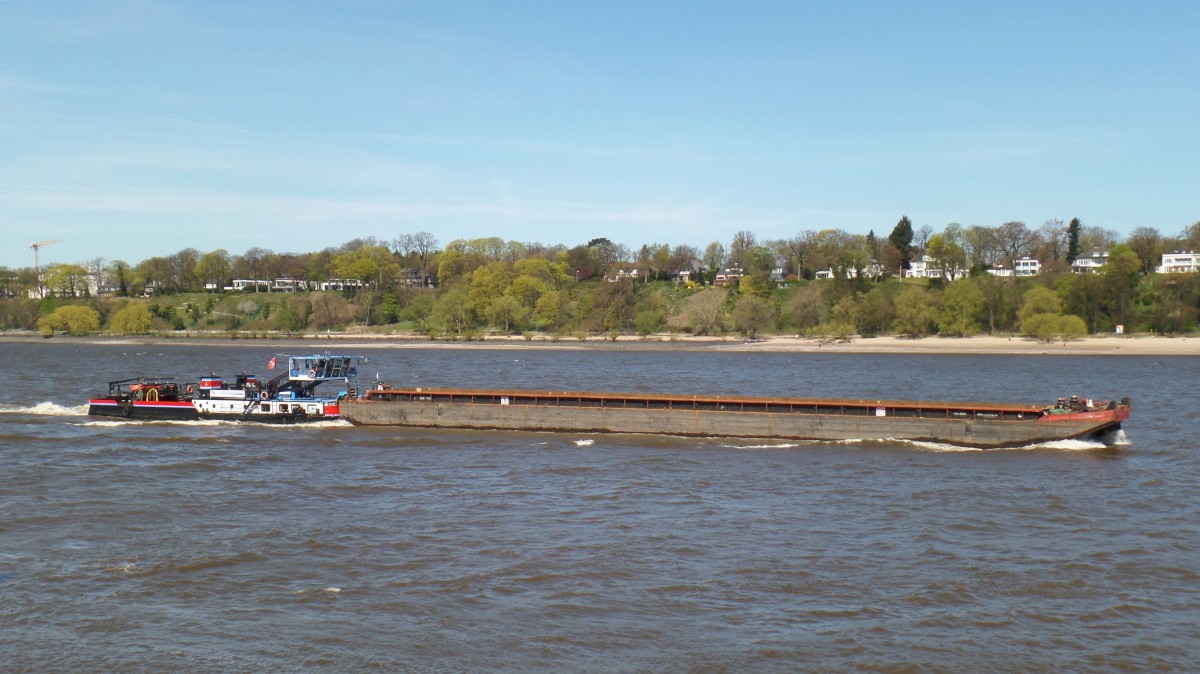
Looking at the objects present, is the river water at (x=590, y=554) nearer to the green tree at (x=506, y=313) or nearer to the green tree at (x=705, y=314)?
the green tree at (x=705, y=314)

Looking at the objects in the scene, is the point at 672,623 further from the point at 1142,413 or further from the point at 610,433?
the point at 1142,413

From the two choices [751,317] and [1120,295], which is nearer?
[1120,295]

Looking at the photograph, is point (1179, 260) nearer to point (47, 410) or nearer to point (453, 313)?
point (453, 313)

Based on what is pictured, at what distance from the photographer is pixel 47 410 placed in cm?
6331

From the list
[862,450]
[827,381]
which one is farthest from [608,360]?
[862,450]

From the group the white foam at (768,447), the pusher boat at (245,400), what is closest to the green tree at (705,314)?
the pusher boat at (245,400)

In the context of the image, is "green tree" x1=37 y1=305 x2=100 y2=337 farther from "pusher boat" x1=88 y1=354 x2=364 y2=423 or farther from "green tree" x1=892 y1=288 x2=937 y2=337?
"green tree" x1=892 y1=288 x2=937 y2=337

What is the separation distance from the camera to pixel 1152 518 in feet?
104

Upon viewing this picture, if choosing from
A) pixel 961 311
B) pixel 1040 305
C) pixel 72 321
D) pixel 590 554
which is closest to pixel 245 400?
pixel 590 554

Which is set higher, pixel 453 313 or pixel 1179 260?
pixel 1179 260

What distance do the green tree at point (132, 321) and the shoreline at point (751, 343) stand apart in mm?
4130

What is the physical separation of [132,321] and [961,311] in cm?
15846

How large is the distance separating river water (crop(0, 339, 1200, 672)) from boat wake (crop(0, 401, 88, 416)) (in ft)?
35.8

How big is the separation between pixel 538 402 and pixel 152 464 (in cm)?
2108
